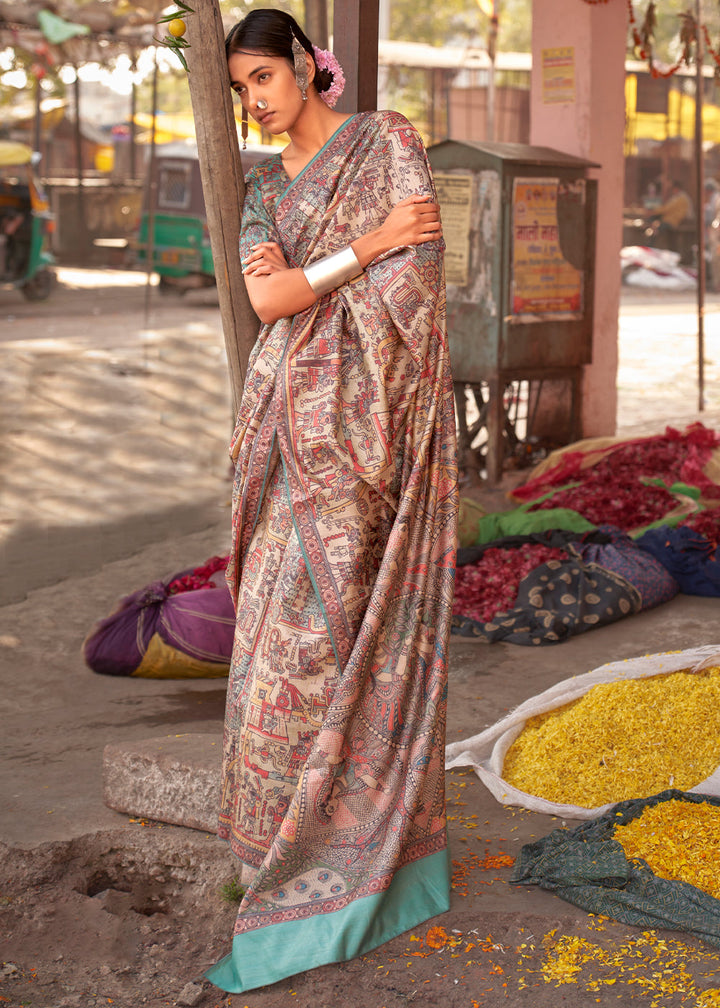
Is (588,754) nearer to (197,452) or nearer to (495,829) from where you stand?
(495,829)

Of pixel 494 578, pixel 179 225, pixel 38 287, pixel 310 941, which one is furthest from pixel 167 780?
pixel 38 287

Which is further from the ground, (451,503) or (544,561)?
(451,503)

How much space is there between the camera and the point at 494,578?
4965mm

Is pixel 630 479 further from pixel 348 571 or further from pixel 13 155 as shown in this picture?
pixel 13 155

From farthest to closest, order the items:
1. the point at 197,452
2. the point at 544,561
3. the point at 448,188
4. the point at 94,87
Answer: the point at 94,87 < the point at 197,452 < the point at 448,188 < the point at 544,561

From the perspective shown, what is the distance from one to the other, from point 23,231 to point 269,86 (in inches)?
493

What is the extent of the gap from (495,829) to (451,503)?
3.27 feet

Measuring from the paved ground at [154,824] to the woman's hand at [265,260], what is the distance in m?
1.43

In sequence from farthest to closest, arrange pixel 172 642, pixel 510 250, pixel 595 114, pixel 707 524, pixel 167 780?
1. pixel 595 114
2. pixel 510 250
3. pixel 707 524
4. pixel 172 642
5. pixel 167 780

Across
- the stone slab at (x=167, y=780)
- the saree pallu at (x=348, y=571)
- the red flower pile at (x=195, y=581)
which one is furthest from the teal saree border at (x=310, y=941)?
the red flower pile at (x=195, y=581)

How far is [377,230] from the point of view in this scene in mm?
2465

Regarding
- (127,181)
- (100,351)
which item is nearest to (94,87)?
(127,181)

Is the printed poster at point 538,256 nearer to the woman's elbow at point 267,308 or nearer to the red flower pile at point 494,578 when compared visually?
the red flower pile at point 494,578

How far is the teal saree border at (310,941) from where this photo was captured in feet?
7.88
